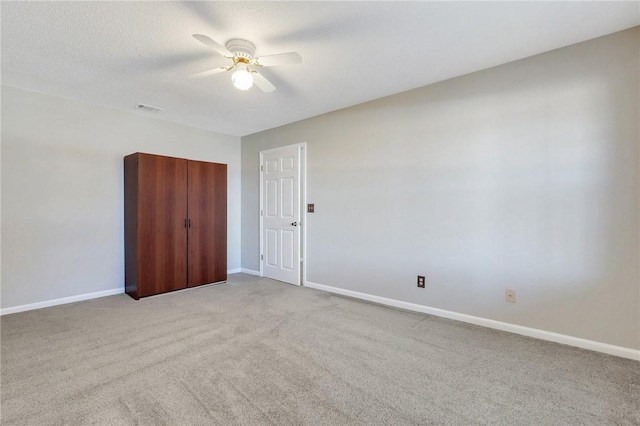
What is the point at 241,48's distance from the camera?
2.27 meters

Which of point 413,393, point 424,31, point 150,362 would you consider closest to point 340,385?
point 413,393

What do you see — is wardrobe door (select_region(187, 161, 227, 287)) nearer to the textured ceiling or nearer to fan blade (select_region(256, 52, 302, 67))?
the textured ceiling

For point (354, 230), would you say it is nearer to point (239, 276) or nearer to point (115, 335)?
point (239, 276)

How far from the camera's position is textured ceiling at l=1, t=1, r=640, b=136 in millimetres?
1935

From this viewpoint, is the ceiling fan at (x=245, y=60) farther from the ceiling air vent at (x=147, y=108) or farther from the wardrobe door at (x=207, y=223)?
the wardrobe door at (x=207, y=223)

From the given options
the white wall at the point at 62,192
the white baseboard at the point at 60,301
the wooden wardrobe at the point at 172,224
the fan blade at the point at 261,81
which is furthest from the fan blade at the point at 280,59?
the white baseboard at the point at 60,301

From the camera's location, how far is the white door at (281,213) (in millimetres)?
4312

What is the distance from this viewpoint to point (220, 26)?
6.88ft

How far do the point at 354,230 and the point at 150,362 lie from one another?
245cm

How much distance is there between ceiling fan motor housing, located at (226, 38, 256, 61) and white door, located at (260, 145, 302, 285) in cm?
199

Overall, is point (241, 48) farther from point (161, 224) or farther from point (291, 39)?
point (161, 224)

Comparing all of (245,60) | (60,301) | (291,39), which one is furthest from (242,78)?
(60,301)

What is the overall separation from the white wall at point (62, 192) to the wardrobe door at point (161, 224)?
21.2 inches

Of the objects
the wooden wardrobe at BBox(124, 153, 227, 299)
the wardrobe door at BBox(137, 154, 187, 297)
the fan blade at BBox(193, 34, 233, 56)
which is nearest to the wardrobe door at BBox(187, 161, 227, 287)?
the wooden wardrobe at BBox(124, 153, 227, 299)
